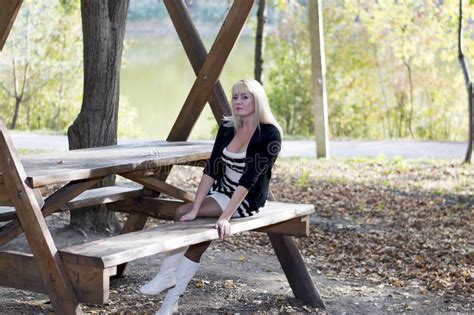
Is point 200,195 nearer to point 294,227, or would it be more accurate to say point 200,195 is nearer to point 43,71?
point 294,227

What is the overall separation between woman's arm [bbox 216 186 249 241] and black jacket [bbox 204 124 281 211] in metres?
0.04

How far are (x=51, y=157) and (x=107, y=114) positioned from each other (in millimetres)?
2144

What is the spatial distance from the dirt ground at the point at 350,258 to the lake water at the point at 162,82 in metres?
9.93

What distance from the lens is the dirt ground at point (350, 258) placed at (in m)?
5.41

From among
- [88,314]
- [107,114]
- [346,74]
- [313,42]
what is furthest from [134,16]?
[88,314]

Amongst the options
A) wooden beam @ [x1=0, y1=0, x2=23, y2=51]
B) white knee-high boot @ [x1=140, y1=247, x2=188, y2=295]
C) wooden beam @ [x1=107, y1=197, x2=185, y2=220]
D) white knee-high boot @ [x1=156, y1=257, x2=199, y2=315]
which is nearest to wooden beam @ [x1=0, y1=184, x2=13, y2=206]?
wooden beam @ [x1=0, y1=0, x2=23, y2=51]

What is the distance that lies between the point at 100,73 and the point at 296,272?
274 cm

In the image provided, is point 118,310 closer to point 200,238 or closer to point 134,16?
point 200,238

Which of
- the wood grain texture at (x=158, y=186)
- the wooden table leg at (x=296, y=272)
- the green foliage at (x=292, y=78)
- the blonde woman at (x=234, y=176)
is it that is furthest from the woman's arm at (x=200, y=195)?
the green foliage at (x=292, y=78)

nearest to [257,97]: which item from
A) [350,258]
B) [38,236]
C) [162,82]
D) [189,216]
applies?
[189,216]

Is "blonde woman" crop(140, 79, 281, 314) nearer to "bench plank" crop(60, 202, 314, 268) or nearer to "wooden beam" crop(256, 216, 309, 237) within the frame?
"bench plank" crop(60, 202, 314, 268)

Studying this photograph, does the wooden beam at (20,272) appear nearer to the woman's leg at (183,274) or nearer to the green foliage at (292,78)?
the woman's leg at (183,274)

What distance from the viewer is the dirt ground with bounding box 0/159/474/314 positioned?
17.7 feet

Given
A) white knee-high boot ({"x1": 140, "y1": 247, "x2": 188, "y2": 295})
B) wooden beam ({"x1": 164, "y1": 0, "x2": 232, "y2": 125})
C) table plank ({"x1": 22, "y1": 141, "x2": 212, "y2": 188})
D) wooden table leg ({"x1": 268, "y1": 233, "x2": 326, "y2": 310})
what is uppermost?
wooden beam ({"x1": 164, "y1": 0, "x2": 232, "y2": 125})
